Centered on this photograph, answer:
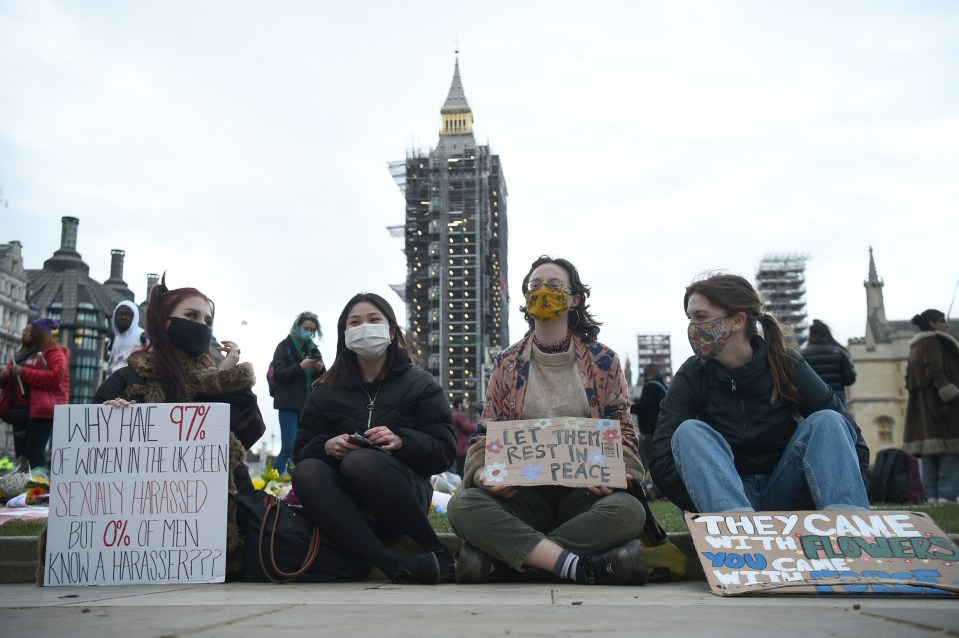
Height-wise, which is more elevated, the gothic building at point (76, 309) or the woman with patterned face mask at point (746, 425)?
the gothic building at point (76, 309)

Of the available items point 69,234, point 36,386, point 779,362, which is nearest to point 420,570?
point 779,362

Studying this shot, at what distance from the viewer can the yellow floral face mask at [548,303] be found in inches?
169

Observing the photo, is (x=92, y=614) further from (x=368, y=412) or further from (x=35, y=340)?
(x=35, y=340)

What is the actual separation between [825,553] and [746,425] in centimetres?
93

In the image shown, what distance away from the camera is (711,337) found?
4.09 metres

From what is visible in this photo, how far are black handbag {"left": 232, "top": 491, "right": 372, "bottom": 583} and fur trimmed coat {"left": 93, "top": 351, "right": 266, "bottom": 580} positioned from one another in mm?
106

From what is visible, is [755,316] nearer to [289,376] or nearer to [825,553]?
A: [825,553]

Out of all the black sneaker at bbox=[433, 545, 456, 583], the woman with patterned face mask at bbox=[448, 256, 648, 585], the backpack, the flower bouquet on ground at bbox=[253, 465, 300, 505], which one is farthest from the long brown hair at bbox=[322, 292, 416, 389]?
the backpack

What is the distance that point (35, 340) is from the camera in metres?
7.89

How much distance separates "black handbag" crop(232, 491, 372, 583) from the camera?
3873mm

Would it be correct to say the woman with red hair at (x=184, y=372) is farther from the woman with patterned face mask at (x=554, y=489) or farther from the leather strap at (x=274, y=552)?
the woman with patterned face mask at (x=554, y=489)

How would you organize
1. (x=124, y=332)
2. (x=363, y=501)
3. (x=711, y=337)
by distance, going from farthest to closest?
(x=124, y=332) → (x=711, y=337) → (x=363, y=501)

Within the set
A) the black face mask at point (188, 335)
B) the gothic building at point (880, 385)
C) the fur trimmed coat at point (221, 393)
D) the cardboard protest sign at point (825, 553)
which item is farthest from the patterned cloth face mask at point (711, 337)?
the gothic building at point (880, 385)

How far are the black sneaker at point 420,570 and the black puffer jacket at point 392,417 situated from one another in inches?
24.3
